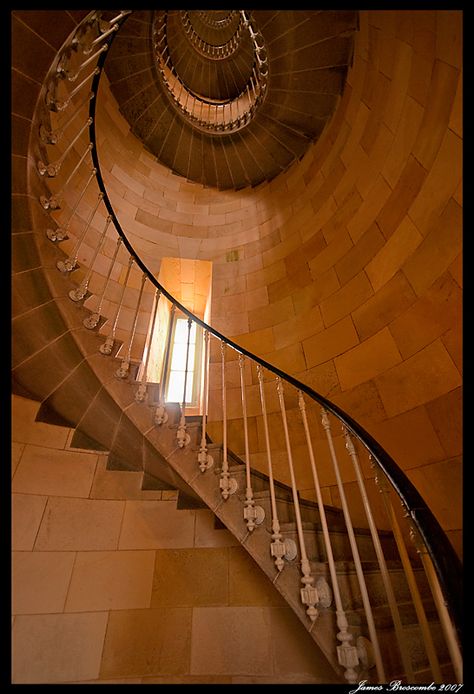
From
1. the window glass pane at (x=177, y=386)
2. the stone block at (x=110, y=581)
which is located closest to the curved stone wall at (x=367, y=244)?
the window glass pane at (x=177, y=386)

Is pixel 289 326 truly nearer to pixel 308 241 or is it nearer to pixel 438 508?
pixel 308 241

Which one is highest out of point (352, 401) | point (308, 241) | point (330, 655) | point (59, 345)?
point (308, 241)

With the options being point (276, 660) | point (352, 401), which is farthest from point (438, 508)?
point (276, 660)

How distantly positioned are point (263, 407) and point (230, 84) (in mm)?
6074

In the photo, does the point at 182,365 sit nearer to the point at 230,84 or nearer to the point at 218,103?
the point at 218,103

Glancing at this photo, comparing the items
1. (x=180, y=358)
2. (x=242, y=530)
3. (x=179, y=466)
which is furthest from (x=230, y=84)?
(x=242, y=530)

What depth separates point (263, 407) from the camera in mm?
1671

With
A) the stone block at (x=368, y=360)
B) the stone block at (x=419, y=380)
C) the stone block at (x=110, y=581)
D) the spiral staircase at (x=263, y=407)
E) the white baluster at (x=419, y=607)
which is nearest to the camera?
the white baluster at (x=419, y=607)

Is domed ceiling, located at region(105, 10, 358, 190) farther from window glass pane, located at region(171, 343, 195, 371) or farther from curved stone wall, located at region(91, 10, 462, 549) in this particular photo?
window glass pane, located at region(171, 343, 195, 371)

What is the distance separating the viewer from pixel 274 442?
101 inches

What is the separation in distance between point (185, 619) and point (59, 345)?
1861mm

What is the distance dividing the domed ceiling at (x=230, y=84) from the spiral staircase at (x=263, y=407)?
2 centimetres

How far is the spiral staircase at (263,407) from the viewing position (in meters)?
1.20

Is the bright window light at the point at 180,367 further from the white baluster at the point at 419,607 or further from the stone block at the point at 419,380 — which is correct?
the white baluster at the point at 419,607
